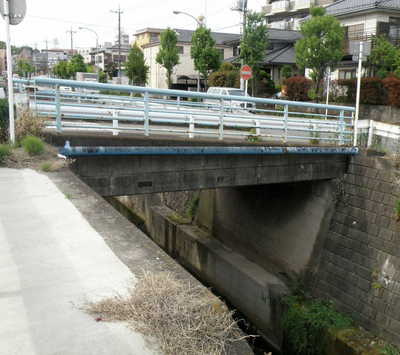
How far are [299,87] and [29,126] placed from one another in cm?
2049

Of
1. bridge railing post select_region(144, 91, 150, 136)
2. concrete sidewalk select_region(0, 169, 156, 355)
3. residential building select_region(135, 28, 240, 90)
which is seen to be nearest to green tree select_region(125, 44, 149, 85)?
residential building select_region(135, 28, 240, 90)

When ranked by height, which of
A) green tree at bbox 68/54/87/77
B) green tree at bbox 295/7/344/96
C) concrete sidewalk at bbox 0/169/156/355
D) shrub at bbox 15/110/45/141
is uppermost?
green tree at bbox 68/54/87/77

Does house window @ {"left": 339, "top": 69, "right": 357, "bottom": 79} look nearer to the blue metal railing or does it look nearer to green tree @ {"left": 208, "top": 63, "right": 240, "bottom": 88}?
green tree @ {"left": 208, "top": 63, "right": 240, "bottom": 88}

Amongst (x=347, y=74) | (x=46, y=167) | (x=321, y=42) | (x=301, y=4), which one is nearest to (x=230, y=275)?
(x=46, y=167)

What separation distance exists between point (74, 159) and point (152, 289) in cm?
494

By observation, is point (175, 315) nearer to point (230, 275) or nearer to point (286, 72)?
point (230, 275)

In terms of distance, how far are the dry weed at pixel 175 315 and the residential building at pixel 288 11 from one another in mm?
50890

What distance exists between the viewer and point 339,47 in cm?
2578

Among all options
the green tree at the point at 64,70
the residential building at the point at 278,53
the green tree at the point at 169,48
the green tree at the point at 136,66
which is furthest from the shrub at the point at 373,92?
the green tree at the point at 64,70

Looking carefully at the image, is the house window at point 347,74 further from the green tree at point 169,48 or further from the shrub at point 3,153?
the shrub at point 3,153

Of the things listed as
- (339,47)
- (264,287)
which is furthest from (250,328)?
(339,47)

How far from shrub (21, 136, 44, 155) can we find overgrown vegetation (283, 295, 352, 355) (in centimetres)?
699

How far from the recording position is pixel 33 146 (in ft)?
26.7

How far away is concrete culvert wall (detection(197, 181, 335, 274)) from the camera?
1259 centimetres
